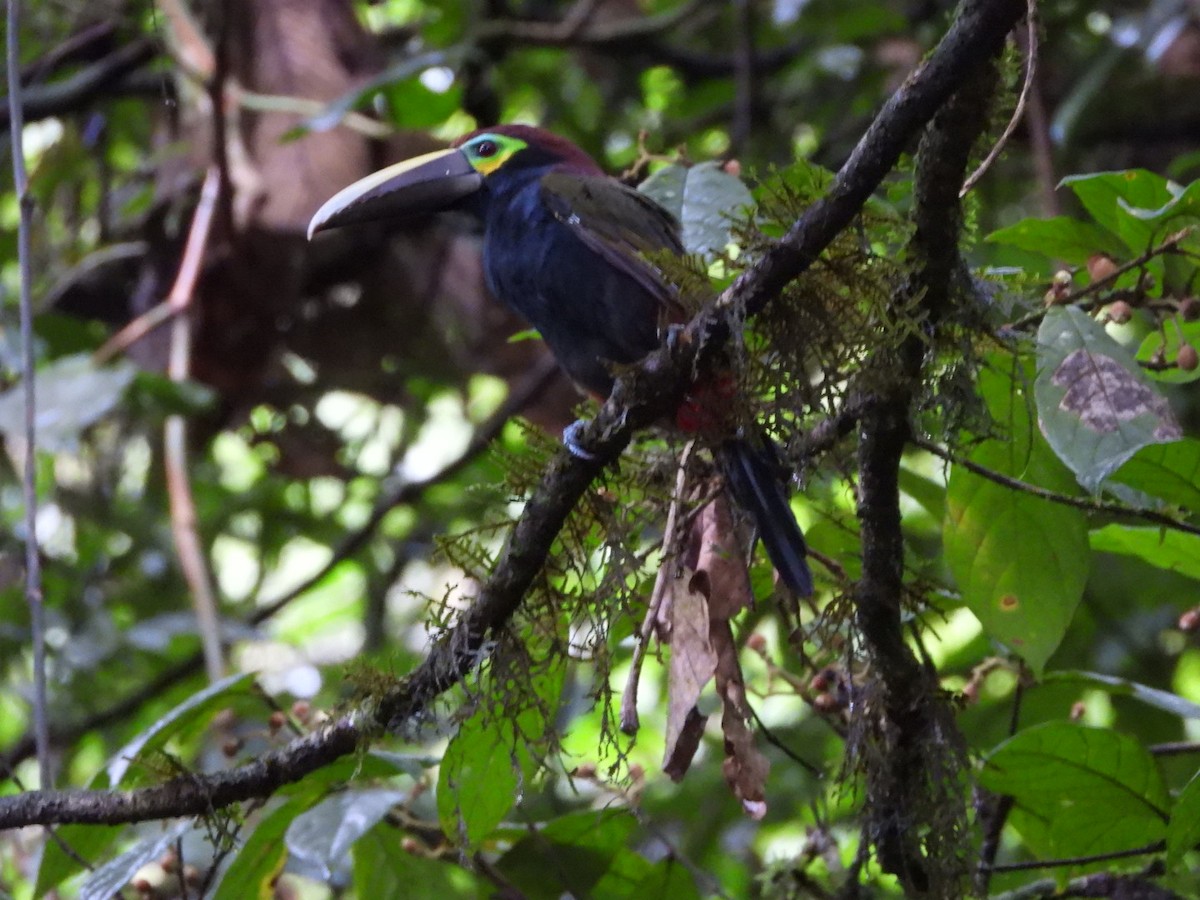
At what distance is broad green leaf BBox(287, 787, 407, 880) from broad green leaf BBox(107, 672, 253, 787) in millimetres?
184

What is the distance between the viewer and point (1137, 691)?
1.72 m

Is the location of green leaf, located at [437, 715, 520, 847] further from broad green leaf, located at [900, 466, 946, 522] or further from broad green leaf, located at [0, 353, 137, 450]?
→ broad green leaf, located at [0, 353, 137, 450]

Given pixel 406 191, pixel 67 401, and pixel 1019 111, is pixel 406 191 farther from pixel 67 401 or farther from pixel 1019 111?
pixel 1019 111

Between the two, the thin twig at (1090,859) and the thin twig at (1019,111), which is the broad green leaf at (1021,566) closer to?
the thin twig at (1090,859)

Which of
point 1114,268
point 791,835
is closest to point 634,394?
point 1114,268

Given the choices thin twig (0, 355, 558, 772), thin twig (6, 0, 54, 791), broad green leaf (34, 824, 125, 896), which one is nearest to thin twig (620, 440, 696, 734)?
broad green leaf (34, 824, 125, 896)

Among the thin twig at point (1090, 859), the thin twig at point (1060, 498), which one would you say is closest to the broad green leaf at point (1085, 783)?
A: the thin twig at point (1090, 859)

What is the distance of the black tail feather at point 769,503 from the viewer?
5.79 ft

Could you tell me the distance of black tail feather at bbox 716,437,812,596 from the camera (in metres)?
1.77

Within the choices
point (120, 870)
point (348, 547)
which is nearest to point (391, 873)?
point (120, 870)

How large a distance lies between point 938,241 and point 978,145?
13cm

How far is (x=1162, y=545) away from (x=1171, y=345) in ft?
0.97

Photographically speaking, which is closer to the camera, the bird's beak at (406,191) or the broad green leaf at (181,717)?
the broad green leaf at (181,717)

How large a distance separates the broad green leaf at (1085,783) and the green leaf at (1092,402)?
40 cm
